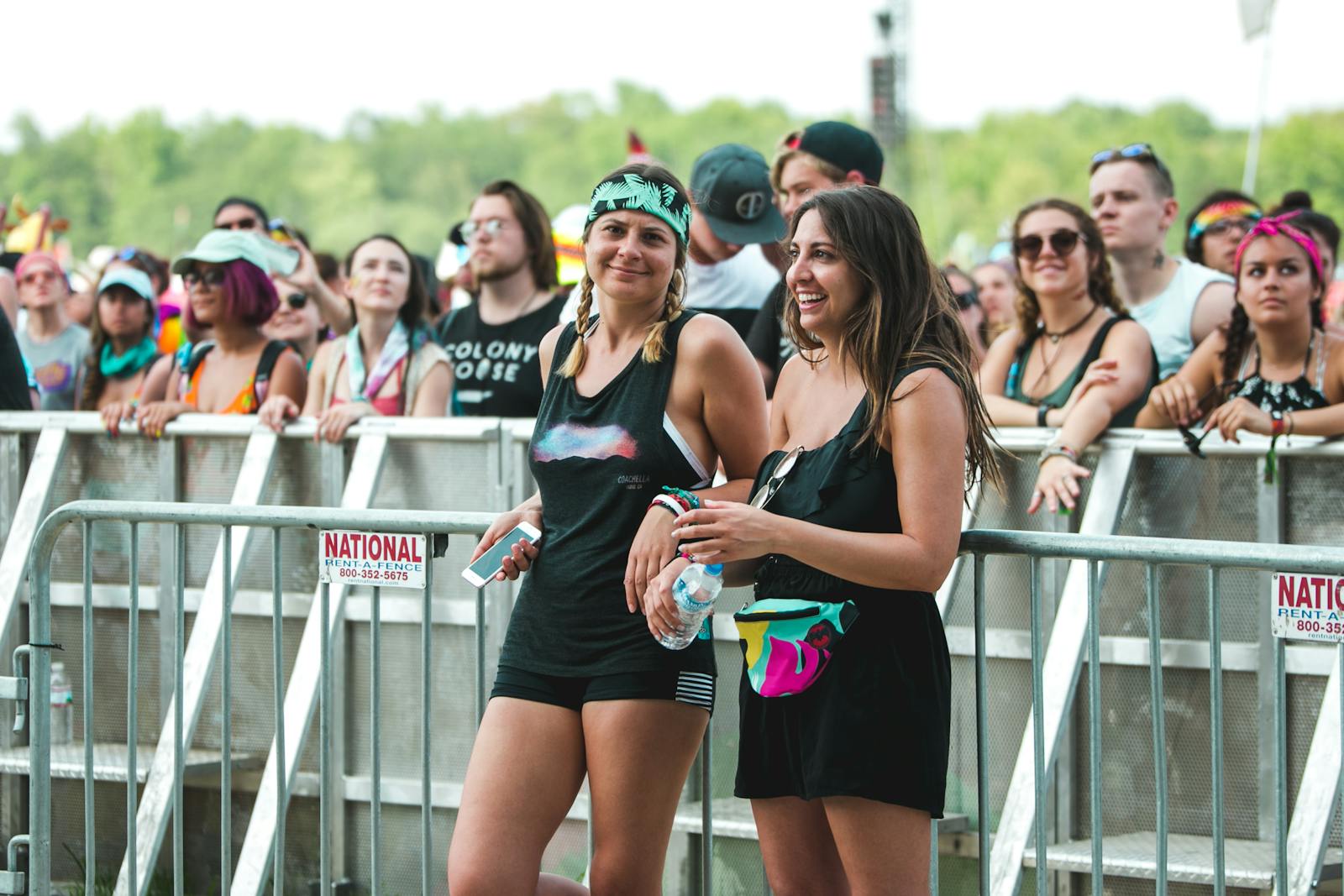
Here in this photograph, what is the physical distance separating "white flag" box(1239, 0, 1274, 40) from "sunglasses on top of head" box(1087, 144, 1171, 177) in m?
4.40

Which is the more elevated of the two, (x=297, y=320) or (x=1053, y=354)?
(x=297, y=320)

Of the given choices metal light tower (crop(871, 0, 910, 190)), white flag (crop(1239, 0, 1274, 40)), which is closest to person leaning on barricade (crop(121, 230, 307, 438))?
white flag (crop(1239, 0, 1274, 40))

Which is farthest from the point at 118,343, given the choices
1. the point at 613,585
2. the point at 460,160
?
the point at 460,160

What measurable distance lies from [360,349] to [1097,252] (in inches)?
119

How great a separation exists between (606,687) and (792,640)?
0.49 metres

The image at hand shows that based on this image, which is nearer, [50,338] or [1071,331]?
[1071,331]

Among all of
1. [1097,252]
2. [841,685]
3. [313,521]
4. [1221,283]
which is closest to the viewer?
[841,685]

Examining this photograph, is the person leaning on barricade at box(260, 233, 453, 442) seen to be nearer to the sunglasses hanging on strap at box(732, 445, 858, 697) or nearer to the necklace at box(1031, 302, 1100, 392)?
the necklace at box(1031, 302, 1100, 392)

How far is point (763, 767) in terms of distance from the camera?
10.7 ft

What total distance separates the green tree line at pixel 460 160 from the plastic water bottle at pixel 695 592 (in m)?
102

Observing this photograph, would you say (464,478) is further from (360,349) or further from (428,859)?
(428,859)

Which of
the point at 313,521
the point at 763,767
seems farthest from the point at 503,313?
the point at 763,767

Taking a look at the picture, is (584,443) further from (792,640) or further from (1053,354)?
(1053,354)

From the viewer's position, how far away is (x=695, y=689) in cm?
348
